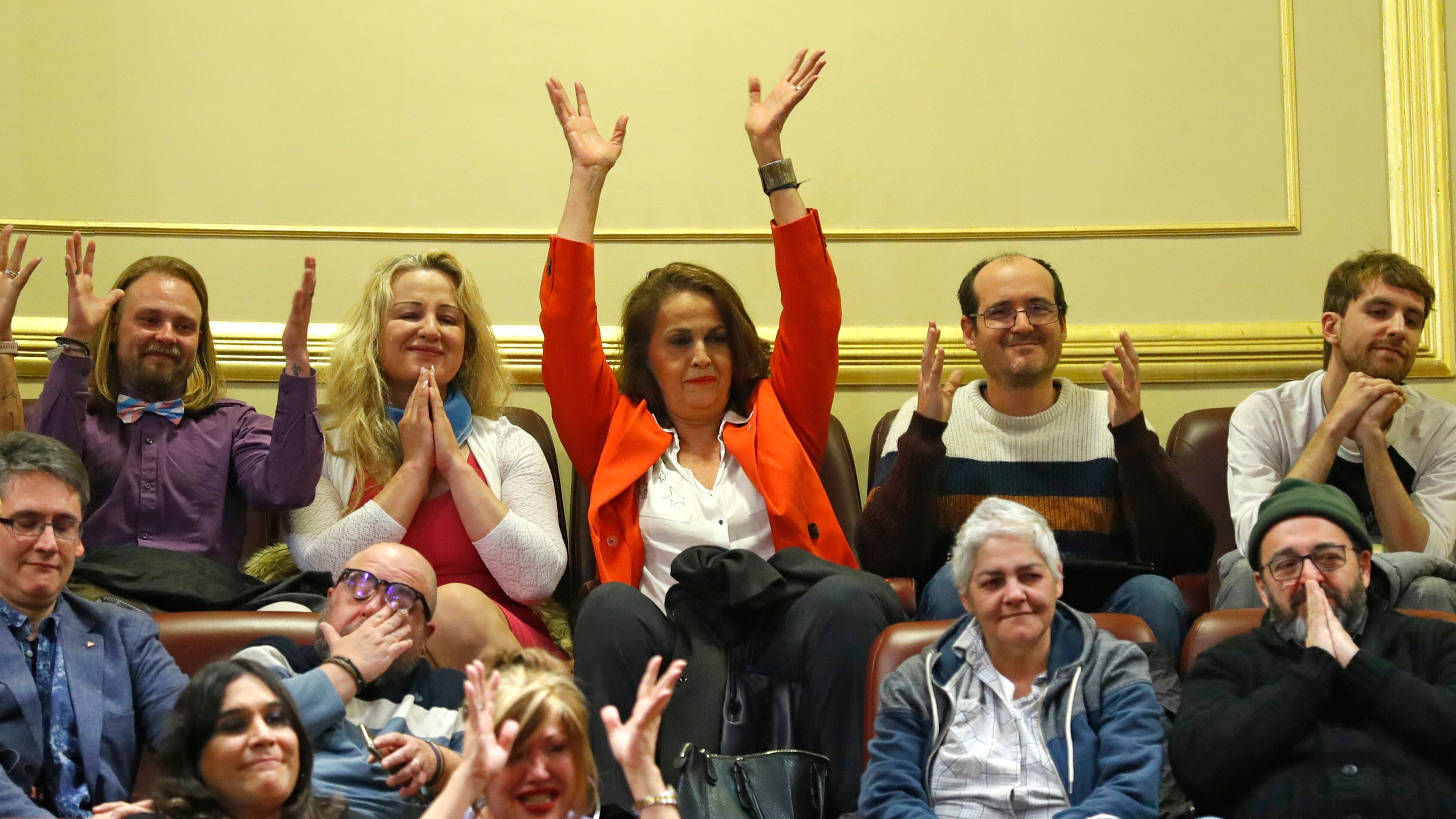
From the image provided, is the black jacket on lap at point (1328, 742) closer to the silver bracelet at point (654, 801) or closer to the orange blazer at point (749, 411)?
the silver bracelet at point (654, 801)

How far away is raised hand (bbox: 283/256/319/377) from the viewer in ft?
9.20

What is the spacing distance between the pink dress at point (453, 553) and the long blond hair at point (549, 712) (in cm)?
94

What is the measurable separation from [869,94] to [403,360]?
1.37 m

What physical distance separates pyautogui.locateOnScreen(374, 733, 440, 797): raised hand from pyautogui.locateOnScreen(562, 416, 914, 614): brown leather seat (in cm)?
95

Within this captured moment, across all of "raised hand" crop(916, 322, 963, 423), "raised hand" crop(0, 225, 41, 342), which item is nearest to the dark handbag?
"raised hand" crop(916, 322, 963, 423)

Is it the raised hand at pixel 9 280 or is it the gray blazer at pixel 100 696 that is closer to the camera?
the gray blazer at pixel 100 696

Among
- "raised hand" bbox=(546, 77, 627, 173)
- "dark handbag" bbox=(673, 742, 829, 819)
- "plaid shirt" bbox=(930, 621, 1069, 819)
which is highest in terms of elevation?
"raised hand" bbox=(546, 77, 627, 173)

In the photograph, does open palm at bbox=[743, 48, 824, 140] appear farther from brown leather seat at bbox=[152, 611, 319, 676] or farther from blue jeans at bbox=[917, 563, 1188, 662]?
brown leather seat at bbox=[152, 611, 319, 676]

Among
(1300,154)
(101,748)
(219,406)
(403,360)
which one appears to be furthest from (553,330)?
(1300,154)

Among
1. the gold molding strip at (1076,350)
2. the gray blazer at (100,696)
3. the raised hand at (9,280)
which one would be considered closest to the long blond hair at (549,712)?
the gray blazer at (100,696)

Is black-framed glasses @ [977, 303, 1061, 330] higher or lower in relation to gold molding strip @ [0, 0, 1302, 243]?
lower

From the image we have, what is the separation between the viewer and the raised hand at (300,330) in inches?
110

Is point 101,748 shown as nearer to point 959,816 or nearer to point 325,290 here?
point 959,816

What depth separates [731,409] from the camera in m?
3.18
